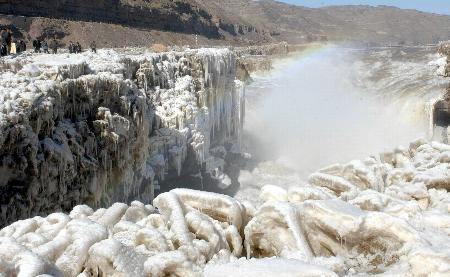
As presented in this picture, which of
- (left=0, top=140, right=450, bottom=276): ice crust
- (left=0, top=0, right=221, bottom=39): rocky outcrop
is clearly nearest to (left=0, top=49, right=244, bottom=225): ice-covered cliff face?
(left=0, top=140, right=450, bottom=276): ice crust

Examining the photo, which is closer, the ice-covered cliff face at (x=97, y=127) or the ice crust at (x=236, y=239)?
the ice crust at (x=236, y=239)

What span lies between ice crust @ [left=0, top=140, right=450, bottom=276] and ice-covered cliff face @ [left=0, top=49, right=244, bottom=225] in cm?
609

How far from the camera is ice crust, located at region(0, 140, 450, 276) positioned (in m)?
4.50

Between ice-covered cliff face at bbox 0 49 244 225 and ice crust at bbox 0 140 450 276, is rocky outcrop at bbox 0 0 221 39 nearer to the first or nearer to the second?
ice-covered cliff face at bbox 0 49 244 225

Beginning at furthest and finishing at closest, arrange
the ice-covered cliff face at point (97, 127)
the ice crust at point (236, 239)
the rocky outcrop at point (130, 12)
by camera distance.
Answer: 1. the rocky outcrop at point (130, 12)
2. the ice-covered cliff face at point (97, 127)
3. the ice crust at point (236, 239)

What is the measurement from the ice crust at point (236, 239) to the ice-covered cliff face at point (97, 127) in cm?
609

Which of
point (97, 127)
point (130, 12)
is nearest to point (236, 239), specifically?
point (97, 127)

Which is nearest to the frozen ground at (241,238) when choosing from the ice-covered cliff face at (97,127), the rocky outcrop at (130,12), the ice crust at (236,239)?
the ice crust at (236,239)

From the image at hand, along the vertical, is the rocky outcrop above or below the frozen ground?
→ above

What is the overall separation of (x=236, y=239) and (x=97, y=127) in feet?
34.8

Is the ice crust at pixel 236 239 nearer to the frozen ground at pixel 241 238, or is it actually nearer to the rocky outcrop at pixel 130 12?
the frozen ground at pixel 241 238

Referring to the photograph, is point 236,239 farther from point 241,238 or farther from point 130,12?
point 130,12

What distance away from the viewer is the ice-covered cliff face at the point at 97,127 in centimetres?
1191

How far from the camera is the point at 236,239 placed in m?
5.89
